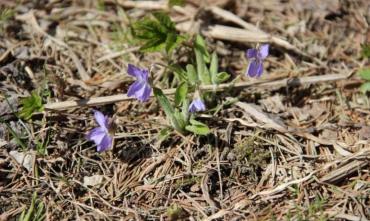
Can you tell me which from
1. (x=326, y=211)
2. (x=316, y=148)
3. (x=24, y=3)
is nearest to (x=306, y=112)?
(x=316, y=148)

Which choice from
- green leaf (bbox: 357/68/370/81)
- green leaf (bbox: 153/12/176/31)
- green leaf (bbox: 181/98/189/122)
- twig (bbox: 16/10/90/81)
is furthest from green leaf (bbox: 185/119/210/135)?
green leaf (bbox: 357/68/370/81)

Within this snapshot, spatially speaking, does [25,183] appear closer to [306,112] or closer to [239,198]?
[239,198]

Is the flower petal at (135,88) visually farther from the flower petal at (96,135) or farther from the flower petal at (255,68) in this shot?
the flower petal at (255,68)

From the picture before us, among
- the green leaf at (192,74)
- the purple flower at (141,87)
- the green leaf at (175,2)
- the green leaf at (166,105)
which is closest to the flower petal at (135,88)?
the purple flower at (141,87)

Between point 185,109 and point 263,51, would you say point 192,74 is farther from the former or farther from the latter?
point 263,51

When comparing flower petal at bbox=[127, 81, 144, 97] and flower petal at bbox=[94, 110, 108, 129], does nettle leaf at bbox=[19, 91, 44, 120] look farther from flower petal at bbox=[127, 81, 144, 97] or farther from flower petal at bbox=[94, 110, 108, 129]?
flower petal at bbox=[127, 81, 144, 97]

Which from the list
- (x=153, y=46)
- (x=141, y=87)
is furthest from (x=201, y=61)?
(x=141, y=87)
